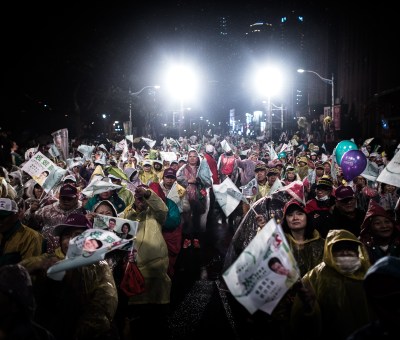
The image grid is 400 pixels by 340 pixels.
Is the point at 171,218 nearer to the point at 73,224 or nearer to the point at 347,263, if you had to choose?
the point at 73,224

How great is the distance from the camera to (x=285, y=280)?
2732 millimetres

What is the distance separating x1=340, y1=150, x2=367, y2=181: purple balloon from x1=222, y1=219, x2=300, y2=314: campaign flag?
646 cm

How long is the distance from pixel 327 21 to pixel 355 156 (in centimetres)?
4584

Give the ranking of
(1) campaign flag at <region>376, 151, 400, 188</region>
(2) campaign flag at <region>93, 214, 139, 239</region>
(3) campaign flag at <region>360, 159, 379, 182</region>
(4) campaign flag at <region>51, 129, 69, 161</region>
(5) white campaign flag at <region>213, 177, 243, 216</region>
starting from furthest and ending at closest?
1. (4) campaign flag at <region>51, 129, 69, 161</region>
2. (3) campaign flag at <region>360, 159, 379, 182</region>
3. (5) white campaign flag at <region>213, 177, 243, 216</region>
4. (1) campaign flag at <region>376, 151, 400, 188</region>
5. (2) campaign flag at <region>93, 214, 139, 239</region>

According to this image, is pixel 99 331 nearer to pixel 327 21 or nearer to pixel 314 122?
pixel 314 122

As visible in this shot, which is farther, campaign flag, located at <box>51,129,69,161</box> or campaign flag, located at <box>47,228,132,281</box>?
campaign flag, located at <box>51,129,69,161</box>

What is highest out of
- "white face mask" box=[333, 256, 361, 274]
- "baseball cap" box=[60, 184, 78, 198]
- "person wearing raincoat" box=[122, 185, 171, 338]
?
"baseball cap" box=[60, 184, 78, 198]

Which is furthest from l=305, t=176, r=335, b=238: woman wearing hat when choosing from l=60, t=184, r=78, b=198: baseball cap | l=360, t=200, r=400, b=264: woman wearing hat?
l=60, t=184, r=78, b=198: baseball cap

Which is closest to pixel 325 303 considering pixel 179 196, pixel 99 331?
pixel 99 331

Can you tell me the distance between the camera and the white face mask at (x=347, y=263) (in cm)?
336

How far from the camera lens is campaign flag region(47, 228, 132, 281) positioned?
2.98 metres

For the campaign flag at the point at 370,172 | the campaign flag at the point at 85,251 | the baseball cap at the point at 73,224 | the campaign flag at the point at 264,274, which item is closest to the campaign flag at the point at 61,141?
the campaign flag at the point at 370,172

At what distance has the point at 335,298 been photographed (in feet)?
10.8

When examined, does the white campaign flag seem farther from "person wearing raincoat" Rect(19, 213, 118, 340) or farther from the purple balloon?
"person wearing raincoat" Rect(19, 213, 118, 340)
